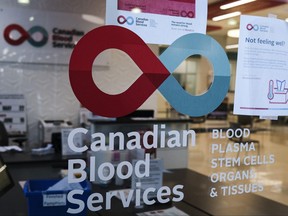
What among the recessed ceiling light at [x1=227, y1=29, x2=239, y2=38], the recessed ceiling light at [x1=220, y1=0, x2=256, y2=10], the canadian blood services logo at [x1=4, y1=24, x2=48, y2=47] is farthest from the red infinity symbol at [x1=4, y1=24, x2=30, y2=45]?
the recessed ceiling light at [x1=227, y1=29, x2=239, y2=38]

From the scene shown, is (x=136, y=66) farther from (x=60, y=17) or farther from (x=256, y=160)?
(x=60, y=17)

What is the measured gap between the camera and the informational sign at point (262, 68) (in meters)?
1.51

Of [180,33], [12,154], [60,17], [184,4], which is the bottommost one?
[12,154]

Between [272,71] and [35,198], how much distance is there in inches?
46.4

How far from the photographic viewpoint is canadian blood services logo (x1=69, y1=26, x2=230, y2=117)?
49.9 inches

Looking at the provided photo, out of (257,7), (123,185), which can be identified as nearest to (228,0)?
(257,7)

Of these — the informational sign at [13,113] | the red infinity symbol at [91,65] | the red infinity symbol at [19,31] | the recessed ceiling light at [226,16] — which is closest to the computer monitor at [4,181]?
the red infinity symbol at [91,65]

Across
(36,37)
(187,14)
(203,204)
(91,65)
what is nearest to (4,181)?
(91,65)

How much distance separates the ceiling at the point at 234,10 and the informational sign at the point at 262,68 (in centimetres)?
4

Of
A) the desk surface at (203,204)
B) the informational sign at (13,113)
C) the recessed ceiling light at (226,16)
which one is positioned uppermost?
the recessed ceiling light at (226,16)

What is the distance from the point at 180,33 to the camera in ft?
4.53

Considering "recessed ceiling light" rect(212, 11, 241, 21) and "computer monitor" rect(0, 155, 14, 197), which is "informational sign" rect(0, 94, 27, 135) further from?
"recessed ceiling light" rect(212, 11, 241, 21)

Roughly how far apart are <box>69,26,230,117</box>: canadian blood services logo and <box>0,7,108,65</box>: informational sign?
367cm

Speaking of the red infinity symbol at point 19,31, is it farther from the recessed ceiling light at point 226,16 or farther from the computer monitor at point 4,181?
the computer monitor at point 4,181
